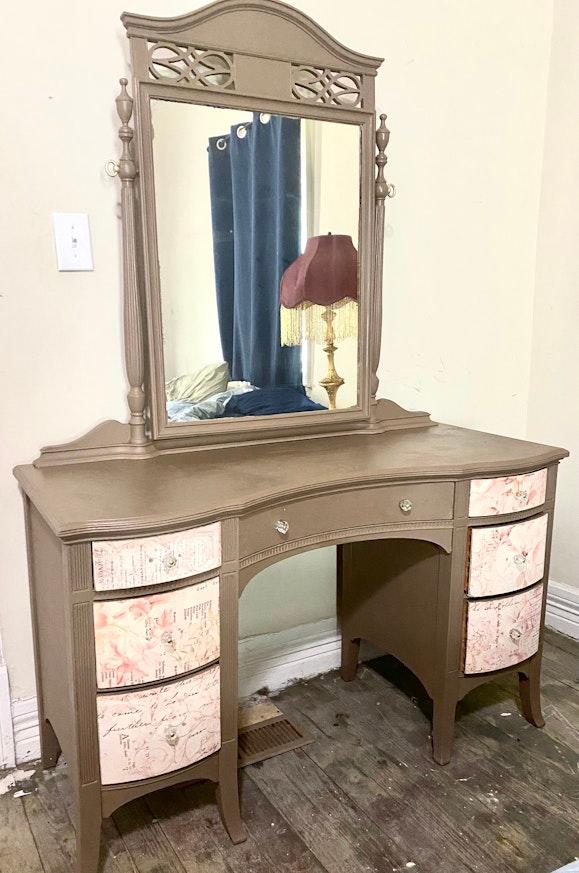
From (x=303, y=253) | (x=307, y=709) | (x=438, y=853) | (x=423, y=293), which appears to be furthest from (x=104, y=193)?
(x=438, y=853)

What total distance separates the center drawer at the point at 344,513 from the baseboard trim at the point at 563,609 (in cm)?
98

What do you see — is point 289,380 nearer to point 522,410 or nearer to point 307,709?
point 307,709

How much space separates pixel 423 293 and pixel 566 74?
32.0 inches

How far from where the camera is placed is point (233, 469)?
4.74 feet

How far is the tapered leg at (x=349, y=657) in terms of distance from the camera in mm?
1971

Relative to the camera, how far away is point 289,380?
171cm

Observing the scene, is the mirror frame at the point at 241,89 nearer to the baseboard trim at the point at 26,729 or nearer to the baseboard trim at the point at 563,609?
the baseboard trim at the point at 26,729

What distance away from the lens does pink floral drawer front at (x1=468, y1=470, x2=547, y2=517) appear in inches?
60.4

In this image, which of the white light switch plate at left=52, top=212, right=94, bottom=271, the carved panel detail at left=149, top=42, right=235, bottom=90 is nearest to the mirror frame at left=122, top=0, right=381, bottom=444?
the carved panel detail at left=149, top=42, right=235, bottom=90

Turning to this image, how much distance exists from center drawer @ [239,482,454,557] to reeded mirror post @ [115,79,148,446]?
40cm

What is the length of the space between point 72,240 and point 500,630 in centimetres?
130

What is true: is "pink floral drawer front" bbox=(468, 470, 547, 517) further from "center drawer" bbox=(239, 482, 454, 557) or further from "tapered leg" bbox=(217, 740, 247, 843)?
"tapered leg" bbox=(217, 740, 247, 843)

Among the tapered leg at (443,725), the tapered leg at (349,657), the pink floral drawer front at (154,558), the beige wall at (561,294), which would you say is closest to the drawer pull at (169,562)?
the pink floral drawer front at (154,558)

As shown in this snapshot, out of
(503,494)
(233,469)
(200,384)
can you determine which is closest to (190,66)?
(200,384)
